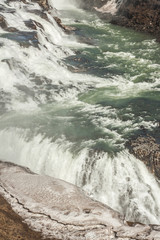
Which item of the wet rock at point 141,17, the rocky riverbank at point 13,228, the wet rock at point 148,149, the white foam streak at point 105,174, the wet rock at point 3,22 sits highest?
the wet rock at point 141,17

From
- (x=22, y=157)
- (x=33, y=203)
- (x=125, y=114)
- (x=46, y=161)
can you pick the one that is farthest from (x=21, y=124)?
(x=33, y=203)

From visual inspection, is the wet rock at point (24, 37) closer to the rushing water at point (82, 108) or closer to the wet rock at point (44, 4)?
the rushing water at point (82, 108)

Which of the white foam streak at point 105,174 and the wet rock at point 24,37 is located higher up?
the wet rock at point 24,37

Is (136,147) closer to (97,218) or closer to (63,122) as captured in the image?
(63,122)

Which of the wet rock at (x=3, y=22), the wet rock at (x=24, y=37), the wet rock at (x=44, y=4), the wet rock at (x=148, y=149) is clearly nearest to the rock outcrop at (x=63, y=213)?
the wet rock at (x=148, y=149)

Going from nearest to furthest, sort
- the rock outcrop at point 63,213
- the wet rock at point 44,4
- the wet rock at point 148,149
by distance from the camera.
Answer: the rock outcrop at point 63,213
the wet rock at point 148,149
the wet rock at point 44,4

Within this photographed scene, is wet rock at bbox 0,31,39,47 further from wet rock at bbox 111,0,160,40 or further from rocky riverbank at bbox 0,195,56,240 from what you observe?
rocky riverbank at bbox 0,195,56,240

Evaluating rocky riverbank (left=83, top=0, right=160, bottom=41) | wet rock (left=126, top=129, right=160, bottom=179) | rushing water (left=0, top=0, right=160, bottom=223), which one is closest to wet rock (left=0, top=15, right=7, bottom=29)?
rushing water (left=0, top=0, right=160, bottom=223)

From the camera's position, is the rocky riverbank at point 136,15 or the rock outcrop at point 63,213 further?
the rocky riverbank at point 136,15
